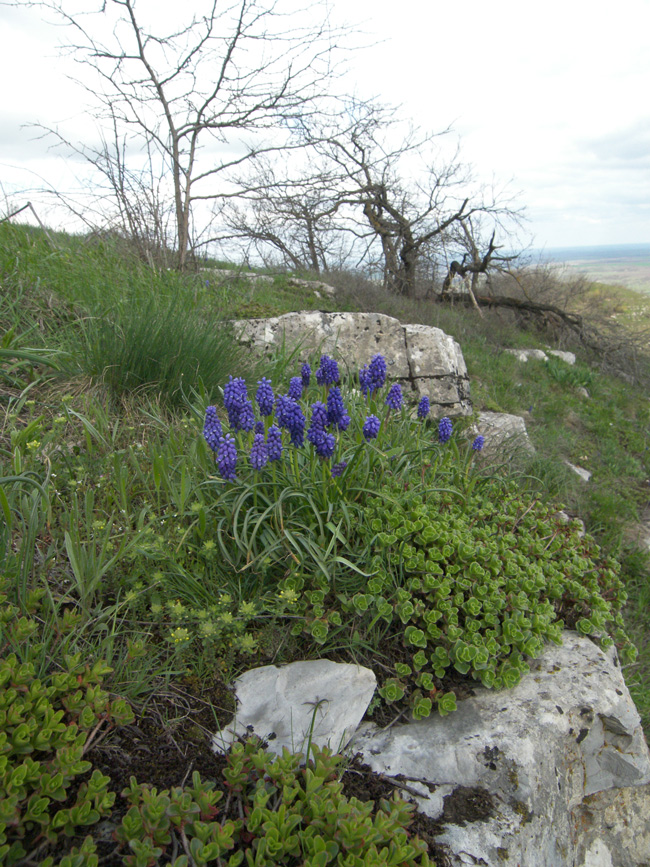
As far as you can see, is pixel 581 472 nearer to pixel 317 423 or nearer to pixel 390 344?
pixel 390 344

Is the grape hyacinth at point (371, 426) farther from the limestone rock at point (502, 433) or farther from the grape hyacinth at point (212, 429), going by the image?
the limestone rock at point (502, 433)

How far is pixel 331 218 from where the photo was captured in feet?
36.9

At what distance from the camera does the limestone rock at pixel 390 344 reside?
526 cm

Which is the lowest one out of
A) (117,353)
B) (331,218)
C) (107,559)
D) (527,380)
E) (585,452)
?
(585,452)

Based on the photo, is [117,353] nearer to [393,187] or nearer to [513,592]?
[513,592]

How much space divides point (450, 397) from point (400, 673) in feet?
11.4

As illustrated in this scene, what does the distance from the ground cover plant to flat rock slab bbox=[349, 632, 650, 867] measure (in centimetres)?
13

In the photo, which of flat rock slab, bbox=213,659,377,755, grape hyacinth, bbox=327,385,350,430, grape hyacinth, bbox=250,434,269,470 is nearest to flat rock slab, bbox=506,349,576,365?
grape hyacinth, bbox=327,385,350,430

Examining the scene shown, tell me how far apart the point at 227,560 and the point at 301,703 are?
688 mm

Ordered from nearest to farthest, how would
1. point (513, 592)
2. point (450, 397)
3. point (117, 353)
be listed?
1. point (513, 592)
2. point (117, 353)
3. point (450, 397)

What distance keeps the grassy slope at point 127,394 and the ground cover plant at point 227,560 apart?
0.03 meters

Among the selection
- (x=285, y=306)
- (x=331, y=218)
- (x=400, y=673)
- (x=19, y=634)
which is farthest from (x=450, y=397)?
(x=331, y=218)

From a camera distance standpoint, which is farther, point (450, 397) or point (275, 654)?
point (450, 397)

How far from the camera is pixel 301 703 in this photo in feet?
6.79
